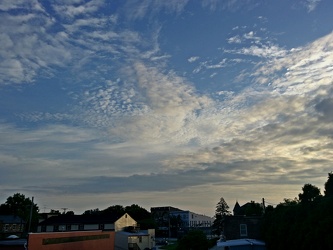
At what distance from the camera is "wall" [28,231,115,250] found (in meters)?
25.6

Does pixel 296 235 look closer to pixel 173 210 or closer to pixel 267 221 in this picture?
pixel 267 221

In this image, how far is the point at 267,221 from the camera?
33.7 m

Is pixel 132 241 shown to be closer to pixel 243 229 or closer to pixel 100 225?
pixel 100 225

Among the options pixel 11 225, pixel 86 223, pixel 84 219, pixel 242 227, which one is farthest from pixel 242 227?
pixel 11 225

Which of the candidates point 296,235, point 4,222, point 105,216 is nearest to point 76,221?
point 105,216

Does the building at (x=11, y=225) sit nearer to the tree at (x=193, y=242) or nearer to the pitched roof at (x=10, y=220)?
the pitched roof at (x=10, y=220)

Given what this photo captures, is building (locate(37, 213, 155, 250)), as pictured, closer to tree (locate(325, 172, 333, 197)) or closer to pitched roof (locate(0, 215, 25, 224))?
pitched roof (locate(0, 215, 25, 224))

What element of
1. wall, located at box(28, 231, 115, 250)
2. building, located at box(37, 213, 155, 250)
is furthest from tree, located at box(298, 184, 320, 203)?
building, located at box(37, 213, 155, 250)

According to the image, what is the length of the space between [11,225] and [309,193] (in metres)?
81.3

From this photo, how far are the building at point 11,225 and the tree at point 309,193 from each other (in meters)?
76.1

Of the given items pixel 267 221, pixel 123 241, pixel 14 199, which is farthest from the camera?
pixel 14 199

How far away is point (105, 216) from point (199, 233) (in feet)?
136

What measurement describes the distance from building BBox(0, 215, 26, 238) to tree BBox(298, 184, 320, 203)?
7614 centimetres

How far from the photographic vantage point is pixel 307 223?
21.2 meters
